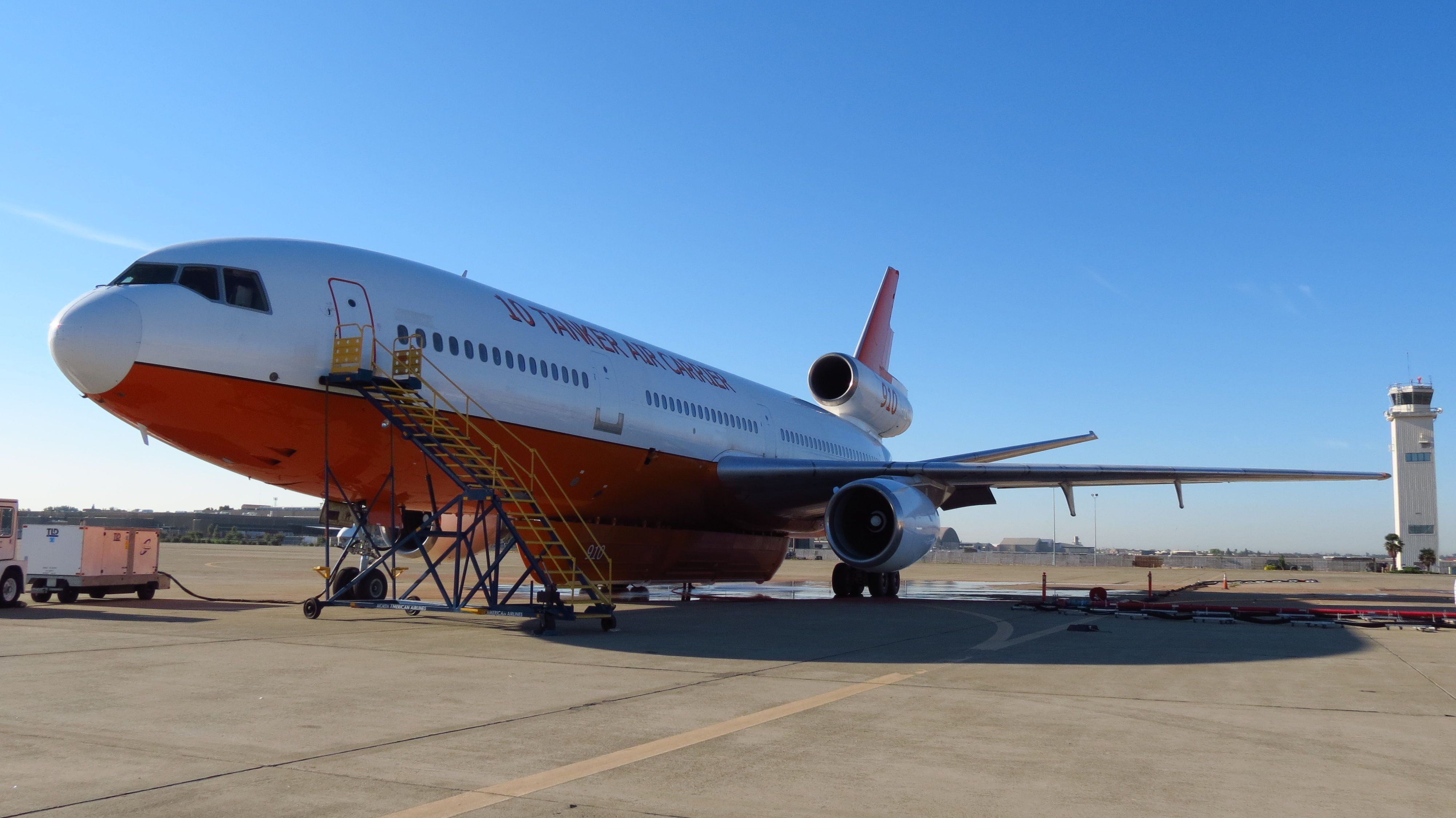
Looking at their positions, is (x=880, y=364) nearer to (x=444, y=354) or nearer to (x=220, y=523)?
(x=444, y=354)

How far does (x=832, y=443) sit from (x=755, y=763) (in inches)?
815

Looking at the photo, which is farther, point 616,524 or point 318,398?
point 616,524

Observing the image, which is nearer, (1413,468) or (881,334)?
(881,334)

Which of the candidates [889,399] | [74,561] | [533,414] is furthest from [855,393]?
[74,561]

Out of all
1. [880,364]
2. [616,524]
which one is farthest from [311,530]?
[616,524]

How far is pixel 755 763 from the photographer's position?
16.2 feet

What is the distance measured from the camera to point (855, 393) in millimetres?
26406

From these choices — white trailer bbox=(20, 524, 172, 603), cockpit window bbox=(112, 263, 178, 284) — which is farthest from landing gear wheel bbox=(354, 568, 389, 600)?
cockpit window bbox=(112, 263, 178, 284)

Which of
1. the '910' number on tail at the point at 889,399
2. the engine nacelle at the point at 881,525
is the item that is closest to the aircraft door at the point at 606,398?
the engine nacelle at the point at 881,525

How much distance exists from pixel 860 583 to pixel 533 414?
10.3m

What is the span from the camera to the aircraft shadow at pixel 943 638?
972 cm

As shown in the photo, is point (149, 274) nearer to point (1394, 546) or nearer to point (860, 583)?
point (860, 583)

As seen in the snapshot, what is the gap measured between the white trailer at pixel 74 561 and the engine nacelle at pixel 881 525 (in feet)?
37.9

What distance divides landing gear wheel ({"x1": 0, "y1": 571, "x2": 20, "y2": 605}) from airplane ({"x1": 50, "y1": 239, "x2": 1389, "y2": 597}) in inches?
209
